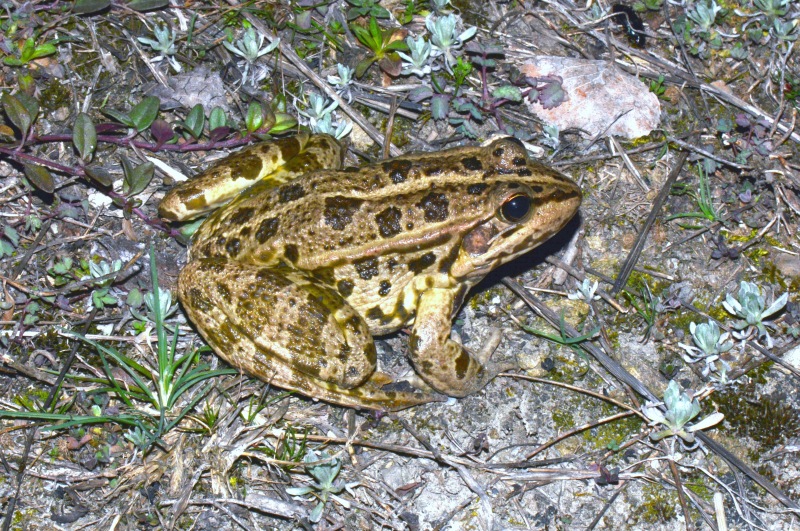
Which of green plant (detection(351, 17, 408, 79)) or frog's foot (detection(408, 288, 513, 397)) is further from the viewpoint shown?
green plant (detection(351, 17, 408, 79))

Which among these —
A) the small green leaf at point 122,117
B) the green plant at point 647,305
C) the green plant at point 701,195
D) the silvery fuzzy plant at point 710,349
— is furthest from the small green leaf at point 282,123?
the silvery fuzzy plant at point 710,349

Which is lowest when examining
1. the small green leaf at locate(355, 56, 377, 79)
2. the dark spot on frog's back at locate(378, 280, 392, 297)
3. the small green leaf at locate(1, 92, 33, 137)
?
the dark spot on frog's back at locate(378, 280, 392, 297)

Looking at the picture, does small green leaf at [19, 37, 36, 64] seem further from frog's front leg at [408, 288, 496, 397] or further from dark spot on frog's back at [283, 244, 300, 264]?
frog's front leg at [408, 288, 496, 397]

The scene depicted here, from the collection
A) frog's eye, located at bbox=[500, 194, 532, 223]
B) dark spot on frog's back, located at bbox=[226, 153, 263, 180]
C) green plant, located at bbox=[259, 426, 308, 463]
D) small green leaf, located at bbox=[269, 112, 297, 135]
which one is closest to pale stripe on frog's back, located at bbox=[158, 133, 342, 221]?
dark spot on frog's back, located at bbox=[226, 153, 263, 180]

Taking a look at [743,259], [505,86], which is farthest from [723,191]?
[505,86]

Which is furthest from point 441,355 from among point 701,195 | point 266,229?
point 701,195

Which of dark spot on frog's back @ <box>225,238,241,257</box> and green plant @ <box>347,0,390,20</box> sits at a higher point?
green plant @ <box>347,0,390,20</box>

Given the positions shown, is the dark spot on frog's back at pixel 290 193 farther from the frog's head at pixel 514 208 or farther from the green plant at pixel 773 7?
the green plant at pixel 773 7
